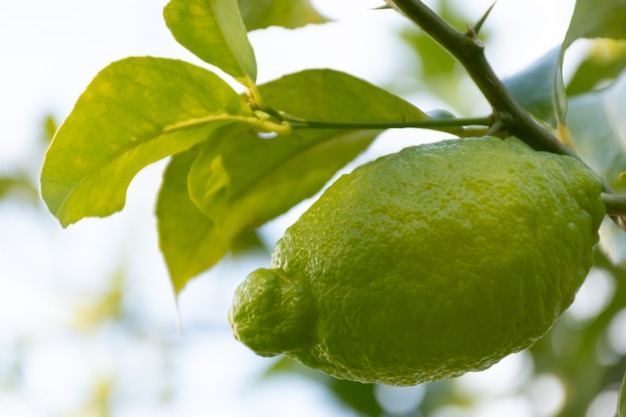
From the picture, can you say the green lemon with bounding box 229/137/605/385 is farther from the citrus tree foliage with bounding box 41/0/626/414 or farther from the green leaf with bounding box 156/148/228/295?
the green leaf with bounding box 156/148/228/295

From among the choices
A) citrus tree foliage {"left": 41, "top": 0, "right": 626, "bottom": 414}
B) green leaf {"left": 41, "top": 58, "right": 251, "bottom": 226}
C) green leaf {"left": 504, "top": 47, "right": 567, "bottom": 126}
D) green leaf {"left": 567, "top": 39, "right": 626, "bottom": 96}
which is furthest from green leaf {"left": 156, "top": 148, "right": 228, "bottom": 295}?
green leaf {"left": 567, "top": 39, "right": 626, "bottom": 96}

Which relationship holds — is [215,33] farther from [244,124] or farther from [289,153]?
[289,153]

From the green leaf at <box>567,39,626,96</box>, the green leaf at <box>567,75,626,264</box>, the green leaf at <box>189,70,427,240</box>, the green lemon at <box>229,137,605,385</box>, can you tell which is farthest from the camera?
the green leaf at <box>567,39,626,96</box>

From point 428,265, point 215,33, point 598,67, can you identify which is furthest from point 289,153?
point 598,67

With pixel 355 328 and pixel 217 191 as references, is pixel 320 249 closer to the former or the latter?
pixel 355 328

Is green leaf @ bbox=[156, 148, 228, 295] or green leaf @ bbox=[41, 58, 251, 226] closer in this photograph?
green leaf @ bbox=[41, 58, 251, 226]

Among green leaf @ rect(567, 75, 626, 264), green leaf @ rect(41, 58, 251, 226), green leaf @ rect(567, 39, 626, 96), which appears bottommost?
green leaf @ rect(567, 39, 626, 96)

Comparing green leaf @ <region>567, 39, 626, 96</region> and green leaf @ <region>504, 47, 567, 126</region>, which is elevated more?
green leaf @ <region>504, 47, 567, 126</region>

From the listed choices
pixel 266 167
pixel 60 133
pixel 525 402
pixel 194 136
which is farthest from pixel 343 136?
pixel 525 402
